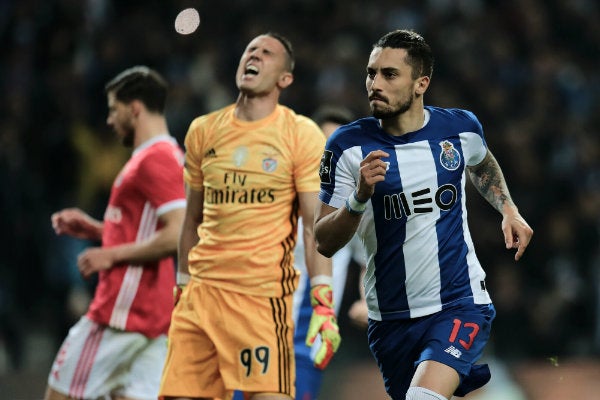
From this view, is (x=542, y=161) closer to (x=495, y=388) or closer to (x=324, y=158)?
(x=495, y=388)

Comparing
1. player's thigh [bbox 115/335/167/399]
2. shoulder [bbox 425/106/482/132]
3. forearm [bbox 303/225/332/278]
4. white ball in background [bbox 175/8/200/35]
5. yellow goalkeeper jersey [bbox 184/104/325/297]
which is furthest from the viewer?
white ball in background [bbox 175/8/200/35]

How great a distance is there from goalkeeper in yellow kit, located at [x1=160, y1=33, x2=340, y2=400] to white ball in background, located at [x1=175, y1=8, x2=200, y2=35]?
5.78 metres

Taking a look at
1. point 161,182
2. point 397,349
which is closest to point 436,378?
point 397,349

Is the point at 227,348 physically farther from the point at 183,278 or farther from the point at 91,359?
the point at 91,359

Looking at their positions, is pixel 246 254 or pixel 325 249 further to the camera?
pixel 246 254

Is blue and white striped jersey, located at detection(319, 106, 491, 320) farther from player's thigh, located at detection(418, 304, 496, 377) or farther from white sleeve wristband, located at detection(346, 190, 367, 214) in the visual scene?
white sleeve wristband, located at detection(346, 190, 367, 214)

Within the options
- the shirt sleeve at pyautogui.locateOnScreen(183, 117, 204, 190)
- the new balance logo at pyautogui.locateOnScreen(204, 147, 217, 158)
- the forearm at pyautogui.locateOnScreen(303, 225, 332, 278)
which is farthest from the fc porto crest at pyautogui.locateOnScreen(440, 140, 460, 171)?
the shirt sleeve at pyautogui.locateOnScreen(183, 117, 204, 190)

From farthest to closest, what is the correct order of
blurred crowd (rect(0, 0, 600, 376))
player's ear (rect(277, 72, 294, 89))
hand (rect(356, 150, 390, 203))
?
blurred crowd (rect(0, 0, 600, 376)) < player's ear (rect(277, 72, 294, 89)) < hand (rect(356, 150, 390, 203))

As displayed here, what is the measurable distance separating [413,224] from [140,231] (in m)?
1.93

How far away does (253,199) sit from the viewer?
518cm

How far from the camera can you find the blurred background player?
5.87 metres

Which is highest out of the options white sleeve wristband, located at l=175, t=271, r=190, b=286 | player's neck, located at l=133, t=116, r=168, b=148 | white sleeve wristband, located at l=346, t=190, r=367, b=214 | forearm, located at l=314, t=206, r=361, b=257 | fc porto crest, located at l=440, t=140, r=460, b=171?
player's neck, located at l=133, t=116, r=168, b=148

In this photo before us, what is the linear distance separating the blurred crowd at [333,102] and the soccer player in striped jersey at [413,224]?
517 centimetres

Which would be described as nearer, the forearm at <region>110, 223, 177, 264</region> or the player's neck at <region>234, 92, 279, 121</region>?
the player's neck at <region>234, 92, 279, 121</region>
